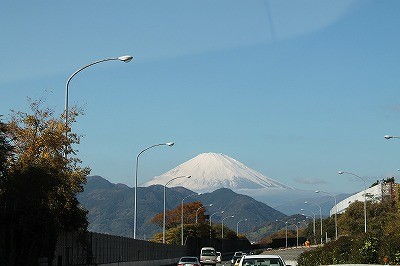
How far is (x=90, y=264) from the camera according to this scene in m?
54.4

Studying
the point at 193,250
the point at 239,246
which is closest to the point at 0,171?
the point at 193,250

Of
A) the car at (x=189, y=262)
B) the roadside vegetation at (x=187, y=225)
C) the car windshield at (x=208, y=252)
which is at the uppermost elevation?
the roadside vegetation at (x=187, y=225)

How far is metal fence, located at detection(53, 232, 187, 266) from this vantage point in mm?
48531

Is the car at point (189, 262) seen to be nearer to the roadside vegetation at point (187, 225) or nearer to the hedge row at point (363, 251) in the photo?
the hedge row at point (363, 251)

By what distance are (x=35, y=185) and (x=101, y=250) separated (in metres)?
21.6

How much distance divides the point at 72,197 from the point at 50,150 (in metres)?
3.15

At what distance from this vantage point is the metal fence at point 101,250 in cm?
4853

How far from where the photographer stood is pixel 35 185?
39062mm

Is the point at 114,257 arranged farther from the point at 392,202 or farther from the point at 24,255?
the point at 392,202

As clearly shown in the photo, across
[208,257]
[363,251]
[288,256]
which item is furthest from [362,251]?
[288,256]

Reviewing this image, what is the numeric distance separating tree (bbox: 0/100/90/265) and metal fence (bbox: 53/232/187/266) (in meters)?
4.47

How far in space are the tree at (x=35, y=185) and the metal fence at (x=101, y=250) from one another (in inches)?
176

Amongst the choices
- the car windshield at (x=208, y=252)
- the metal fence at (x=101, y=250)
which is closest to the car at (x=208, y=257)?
the car windshield at (x=208, y=252)

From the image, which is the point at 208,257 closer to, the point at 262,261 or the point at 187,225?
the point at 262,261
